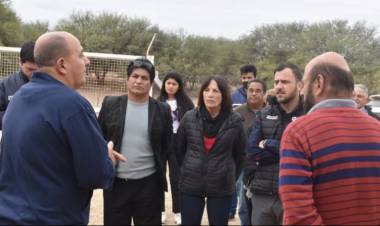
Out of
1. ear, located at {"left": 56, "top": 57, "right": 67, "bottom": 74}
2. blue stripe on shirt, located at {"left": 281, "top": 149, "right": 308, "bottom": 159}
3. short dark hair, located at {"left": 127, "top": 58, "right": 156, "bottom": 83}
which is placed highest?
ear, located at {"left": 56, "top": 57, "right": 67, "bottom": 74}

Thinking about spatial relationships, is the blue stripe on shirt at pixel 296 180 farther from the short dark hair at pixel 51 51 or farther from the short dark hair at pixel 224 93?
the short dark hair at pixel 224 93

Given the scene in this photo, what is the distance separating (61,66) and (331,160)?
4.87 ft

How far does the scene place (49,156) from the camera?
8.11 feet

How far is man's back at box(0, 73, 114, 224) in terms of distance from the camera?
96.8 inches

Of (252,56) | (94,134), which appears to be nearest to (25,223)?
(94,134)

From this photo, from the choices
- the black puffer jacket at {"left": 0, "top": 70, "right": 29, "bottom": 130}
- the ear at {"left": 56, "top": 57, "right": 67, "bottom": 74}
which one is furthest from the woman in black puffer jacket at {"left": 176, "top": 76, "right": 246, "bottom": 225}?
the ear at {"left": 56, "top": 57, "right": 67, "bottom": 74}

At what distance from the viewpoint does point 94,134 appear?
2520mm

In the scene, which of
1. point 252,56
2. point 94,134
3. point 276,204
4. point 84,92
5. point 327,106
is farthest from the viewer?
point 252,56

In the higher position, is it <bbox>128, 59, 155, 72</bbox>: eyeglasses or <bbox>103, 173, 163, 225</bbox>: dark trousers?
<bbox>128, 59, 155, 72</bbox>: eyeglasses

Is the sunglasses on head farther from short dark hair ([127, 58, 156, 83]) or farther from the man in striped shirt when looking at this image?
the man in striped shirt

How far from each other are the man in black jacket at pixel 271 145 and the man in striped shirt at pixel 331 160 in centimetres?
160

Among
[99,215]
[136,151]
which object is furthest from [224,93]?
[99,215]

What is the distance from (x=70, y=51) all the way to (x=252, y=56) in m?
41.9

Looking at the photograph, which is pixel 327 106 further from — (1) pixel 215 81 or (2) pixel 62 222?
(1) pixel 215 81
